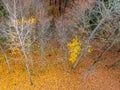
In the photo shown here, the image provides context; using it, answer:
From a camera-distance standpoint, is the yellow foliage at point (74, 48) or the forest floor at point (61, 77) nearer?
the forest floor at point (61, 77)

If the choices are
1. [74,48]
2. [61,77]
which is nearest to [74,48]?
[74,48]

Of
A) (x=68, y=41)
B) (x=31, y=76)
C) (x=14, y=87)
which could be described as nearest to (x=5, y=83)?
(x=14, y=87)

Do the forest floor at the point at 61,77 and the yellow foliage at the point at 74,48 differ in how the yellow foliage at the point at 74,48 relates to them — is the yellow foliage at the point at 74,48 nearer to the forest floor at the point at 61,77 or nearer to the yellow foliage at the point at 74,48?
the yellow foliage at the point at 74,48

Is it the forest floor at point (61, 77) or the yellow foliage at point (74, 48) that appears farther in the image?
the yellow foliage at point (74, 48)

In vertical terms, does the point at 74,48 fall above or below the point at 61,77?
above

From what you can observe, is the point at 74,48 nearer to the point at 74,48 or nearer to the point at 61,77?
the point at 74,48

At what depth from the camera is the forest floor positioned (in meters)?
22.3

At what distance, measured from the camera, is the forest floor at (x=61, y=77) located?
73.0ft

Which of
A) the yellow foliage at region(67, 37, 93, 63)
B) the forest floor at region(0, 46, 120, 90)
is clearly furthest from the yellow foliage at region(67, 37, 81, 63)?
the forest floor at region(0, 46, 120, 90)

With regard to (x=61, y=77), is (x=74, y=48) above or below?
above

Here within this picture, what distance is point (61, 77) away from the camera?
2319cm

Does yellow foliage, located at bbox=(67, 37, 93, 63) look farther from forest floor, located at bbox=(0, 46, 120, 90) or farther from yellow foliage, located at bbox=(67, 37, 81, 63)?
forest floor, located at bbox=(0, 46, 120, 90)

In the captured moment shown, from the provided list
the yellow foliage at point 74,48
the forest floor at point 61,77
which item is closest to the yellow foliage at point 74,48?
the yellow foliage at point 74,48

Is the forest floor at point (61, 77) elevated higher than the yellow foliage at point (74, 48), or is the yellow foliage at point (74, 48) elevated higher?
the yellow foliage at point (74, 48)
